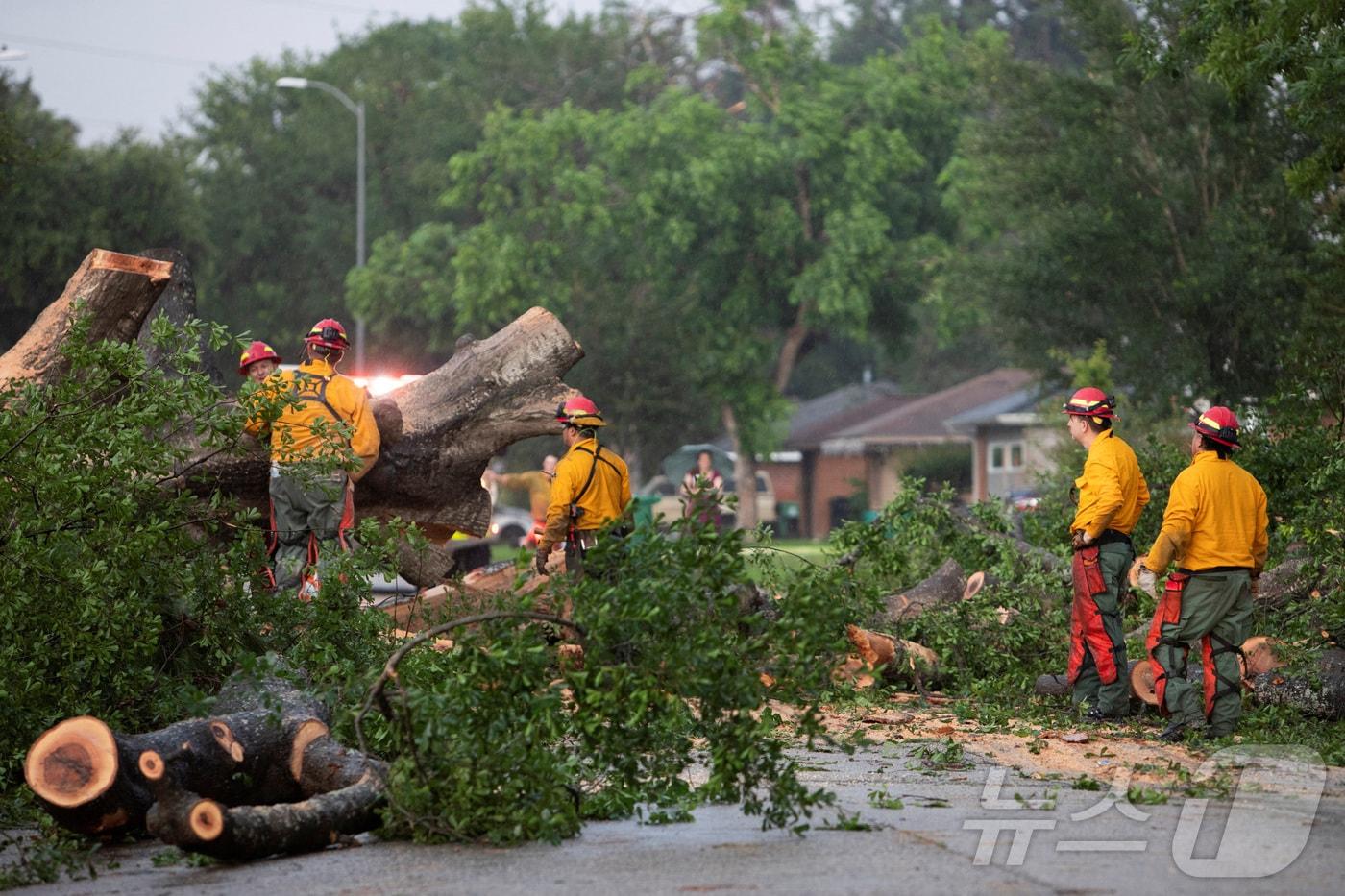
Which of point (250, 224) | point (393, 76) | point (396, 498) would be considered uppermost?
point (393, 76)

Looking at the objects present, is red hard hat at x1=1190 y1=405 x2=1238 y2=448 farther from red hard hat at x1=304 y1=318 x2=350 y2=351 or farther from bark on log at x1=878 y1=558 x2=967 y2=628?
red hard hat at x1=304 y1=318 x2=350 y2=351

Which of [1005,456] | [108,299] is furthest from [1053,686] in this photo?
[1005,456]

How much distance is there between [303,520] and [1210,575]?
491cm

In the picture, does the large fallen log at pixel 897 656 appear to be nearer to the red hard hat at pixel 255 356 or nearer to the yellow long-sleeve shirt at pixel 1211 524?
the yellow long-sleeve shirt at pixel 1211 524

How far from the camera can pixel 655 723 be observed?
6523 millimetres

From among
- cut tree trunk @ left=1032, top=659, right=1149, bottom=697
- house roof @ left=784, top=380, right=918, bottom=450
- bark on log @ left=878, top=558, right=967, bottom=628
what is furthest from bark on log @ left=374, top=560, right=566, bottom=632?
house roof @ left=784, top=380, right=918, bottom=450

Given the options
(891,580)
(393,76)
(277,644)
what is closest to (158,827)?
(277,644)

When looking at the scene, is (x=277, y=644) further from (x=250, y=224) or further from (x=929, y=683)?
(x=250, y=224)

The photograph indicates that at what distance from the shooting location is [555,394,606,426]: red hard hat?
11070mm

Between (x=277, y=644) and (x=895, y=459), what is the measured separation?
166ft

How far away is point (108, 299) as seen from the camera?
9547 millimetres

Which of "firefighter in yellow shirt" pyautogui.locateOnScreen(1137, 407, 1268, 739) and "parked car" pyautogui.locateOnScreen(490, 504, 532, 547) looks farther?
"parked car" pyautogui.locateOnScreen(490, 504, 532, 547)

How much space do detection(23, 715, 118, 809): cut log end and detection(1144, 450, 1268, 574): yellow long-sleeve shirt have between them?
16.9ft

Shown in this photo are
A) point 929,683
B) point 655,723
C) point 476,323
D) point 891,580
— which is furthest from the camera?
point 476,323
